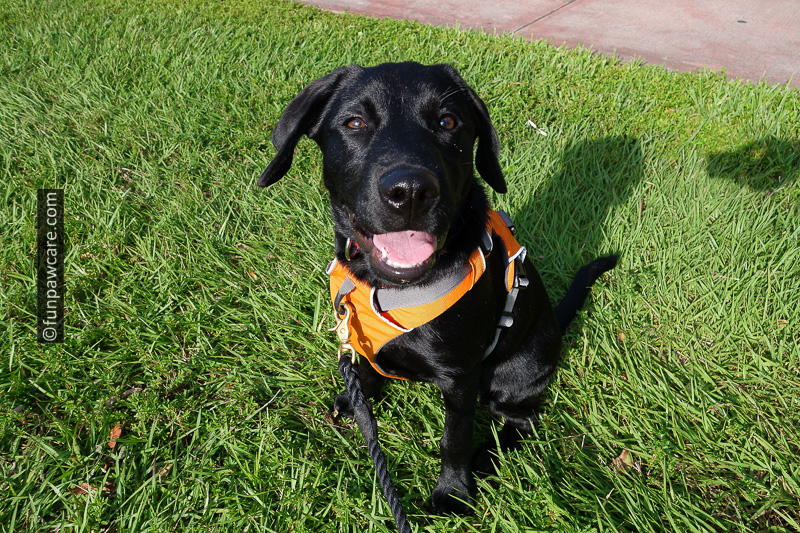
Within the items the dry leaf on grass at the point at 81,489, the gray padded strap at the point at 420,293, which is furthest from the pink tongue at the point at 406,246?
the dry leaf on grass at the point at 81,489

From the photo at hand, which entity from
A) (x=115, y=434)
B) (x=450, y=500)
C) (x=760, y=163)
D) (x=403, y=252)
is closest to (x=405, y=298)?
(x=403, y=252)

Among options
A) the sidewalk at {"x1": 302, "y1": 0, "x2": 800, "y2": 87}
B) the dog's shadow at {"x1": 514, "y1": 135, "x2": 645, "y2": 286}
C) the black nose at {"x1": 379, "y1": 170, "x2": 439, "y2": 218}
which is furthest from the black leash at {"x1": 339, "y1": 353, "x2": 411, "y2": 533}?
the sidewalk at {"x1": 302, "y1": 0, "x2": 800, "y2": 87}

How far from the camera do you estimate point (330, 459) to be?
2.11 meters

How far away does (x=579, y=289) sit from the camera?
2.54m

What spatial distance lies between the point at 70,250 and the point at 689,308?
3483mm

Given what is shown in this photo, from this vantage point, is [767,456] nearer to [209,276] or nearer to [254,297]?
[254,297]

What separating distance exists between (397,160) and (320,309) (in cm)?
129

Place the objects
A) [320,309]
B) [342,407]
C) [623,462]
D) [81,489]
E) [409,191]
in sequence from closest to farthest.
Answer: [409,191] → [81,489] → [623,462] → [342,407] → [320,309]

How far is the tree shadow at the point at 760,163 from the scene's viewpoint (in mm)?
3338

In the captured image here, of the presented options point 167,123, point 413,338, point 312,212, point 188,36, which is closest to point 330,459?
point 413,338

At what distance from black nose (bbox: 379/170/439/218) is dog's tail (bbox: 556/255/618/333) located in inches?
49.9

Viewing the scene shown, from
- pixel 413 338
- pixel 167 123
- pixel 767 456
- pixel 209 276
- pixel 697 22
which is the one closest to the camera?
pixel 413 338

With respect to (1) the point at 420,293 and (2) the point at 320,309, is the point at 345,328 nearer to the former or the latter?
(1) the point at 420,293

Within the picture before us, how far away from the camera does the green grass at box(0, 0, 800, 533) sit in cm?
192
